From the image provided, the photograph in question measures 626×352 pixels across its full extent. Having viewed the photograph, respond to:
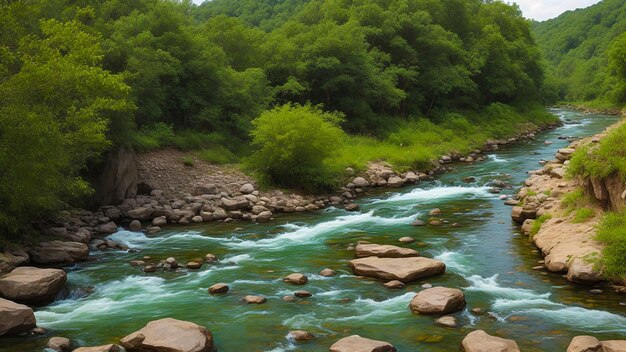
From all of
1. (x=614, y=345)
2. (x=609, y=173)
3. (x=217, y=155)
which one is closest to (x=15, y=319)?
(x=614, y=345)

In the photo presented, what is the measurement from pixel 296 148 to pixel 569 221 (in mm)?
13090

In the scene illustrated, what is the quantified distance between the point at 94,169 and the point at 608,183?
63.9 ft

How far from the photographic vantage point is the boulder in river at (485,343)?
10.3m

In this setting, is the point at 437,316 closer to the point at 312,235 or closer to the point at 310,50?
the point at 312,235

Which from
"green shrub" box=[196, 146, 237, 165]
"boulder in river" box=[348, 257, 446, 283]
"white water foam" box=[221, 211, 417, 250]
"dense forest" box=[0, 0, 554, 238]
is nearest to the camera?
"boulder in river" box=[348, 257, 446, 283]

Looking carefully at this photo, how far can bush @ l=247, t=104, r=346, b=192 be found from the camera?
2686cm

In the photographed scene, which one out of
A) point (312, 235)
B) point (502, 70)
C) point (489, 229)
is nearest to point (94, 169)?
point (312, 235)

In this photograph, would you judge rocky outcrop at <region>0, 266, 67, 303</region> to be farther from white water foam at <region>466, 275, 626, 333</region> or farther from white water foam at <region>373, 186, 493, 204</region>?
white water foam at <region>373, 186, 493, 204</region>

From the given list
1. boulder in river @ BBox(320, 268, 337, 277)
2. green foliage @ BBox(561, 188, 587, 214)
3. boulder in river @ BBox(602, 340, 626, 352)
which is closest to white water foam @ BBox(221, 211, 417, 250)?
boulder in river @ BBox(320, 268, 337, 277)

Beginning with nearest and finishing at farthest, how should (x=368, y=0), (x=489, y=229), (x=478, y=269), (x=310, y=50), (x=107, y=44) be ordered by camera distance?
(x=478, y=269) < (x=489, y=229) < (x=107, y=44) < (x=310, y=50) < (x=368, y=0)

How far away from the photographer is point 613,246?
14484 millimetres

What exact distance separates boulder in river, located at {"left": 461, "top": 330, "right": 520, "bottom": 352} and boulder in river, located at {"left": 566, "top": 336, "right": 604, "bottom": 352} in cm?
102

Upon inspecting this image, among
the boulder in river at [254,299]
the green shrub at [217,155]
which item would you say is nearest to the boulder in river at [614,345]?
the boulder in river at [254,299]

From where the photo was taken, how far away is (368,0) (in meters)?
53.5
